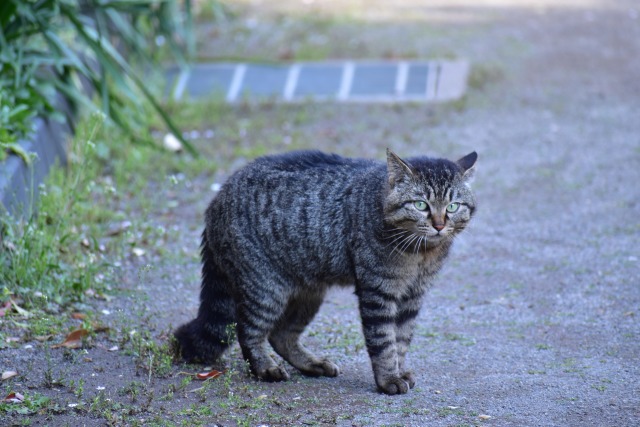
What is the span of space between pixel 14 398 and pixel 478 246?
11.4 ft

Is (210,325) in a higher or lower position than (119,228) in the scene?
lower

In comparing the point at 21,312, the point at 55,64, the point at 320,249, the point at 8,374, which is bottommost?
the point at 8,374

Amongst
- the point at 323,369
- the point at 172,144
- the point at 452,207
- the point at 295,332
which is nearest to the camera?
the point at 452,207

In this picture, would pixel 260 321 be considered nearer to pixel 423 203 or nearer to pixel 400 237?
pixel 400 237

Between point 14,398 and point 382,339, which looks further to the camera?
point 382,339

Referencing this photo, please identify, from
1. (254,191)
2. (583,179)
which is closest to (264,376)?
(254,191)

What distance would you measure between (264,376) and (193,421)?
0.72 m

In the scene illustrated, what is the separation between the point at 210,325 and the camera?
4.50m

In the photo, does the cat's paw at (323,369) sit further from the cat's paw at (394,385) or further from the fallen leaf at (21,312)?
the fallen leaf at (21,312)

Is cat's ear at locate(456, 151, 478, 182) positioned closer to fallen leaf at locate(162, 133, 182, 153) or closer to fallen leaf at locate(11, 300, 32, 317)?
fallen leaf at locate(11, 300, 32, 317)

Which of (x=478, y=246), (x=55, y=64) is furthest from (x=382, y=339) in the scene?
(x=55, y=64)

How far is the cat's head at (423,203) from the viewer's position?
13.8 feet

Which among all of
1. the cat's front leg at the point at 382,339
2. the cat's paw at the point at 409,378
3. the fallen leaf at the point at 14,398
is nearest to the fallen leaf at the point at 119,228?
the fallen leaf at the point at 14,398

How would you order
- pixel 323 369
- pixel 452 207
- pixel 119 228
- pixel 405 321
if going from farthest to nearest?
1. pixel 119 228
2. pixel 323 369
3. pixel 405 321
4. pixel 452 207
